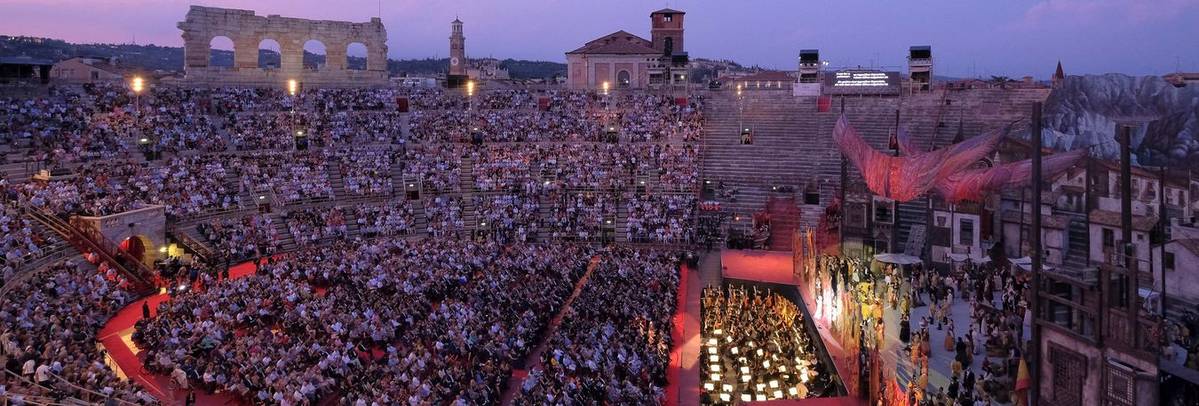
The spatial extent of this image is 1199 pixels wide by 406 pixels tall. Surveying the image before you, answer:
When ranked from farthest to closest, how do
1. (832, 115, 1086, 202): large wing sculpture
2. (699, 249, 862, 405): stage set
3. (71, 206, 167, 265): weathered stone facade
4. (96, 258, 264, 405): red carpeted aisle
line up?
(71, 206, 167, 265): weathered stone facade → (832, 115, 1086, 202): large wing sculpture → (699, 249, 862, 405): stage set → (96, 258, 264, 405): red carpeted aisle

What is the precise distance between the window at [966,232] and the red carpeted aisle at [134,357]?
2387 centimetres

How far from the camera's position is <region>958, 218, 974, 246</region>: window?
29.1 meters

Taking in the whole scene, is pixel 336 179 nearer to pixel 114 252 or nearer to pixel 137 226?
pixel 137 226

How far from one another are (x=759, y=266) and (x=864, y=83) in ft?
68.5

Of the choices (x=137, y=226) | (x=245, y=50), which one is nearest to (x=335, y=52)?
(x=245, y=50)

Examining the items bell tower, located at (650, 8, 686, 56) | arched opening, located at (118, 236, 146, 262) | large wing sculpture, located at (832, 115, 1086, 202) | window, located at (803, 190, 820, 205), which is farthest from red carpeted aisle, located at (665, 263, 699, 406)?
bell tower, located at (650, 8, 686, 56)

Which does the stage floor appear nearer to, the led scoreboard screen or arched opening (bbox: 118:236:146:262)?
the led scoreboard screen

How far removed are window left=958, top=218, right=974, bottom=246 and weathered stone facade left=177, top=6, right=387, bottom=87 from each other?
3556cm

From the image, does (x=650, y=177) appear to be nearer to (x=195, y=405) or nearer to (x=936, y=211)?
(x=936, y=211)

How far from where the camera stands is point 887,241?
30234 millimetres

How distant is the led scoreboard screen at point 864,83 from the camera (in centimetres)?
4578

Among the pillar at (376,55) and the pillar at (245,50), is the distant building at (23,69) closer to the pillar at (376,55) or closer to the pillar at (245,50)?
the pillar at (245,50)

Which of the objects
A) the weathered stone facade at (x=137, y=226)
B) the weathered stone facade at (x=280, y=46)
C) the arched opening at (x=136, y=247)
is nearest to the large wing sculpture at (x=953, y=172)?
the weathered stone facade at (x=137, y=226)

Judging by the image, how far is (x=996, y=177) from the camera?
81.2ft
